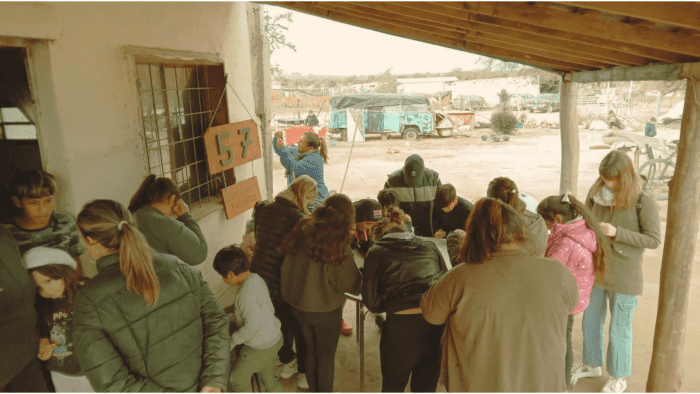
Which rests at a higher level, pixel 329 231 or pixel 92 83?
pixel 92 83

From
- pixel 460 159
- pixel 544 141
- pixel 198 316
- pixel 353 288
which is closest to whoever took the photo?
pixel 198 316

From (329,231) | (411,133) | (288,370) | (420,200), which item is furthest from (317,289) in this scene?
(411,133)

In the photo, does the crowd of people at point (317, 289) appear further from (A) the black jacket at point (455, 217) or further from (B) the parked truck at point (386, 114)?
(B) the parked truck at point (386, 114)

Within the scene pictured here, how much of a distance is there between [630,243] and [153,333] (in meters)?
3.06

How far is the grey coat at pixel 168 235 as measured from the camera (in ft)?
9.32

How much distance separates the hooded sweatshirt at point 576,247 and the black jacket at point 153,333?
216 cm

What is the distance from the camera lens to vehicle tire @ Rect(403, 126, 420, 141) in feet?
69.8

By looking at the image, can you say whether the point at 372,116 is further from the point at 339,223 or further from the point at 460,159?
the point at 339,223

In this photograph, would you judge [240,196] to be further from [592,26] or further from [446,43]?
[592,26]

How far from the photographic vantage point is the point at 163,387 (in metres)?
1.88

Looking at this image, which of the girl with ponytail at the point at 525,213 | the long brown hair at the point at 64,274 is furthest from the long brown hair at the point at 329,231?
the long brown hair at the point at 64,274

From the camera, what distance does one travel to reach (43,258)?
230 centimetres

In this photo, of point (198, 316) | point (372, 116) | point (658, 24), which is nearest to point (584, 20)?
point (658, 24)

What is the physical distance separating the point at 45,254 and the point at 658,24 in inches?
134
